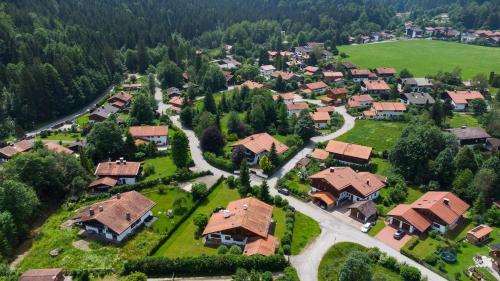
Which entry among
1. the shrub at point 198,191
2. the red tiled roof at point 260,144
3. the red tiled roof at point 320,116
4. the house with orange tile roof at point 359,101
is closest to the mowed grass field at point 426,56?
the house with orange tile roof at point 359,101

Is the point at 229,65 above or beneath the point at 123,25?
beneath

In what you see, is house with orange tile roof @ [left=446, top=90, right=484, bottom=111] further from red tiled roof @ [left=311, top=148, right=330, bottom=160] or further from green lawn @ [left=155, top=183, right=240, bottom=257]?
green lawn @ [left=155, top=183, right=240, bottom=257]

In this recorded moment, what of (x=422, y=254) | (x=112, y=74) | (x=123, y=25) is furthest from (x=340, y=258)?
(x=123, y=25)

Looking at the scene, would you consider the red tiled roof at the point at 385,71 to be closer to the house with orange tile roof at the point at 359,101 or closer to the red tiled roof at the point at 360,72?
the red tiled roof at the point at 360,72

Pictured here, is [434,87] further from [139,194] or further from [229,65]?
[139,194]

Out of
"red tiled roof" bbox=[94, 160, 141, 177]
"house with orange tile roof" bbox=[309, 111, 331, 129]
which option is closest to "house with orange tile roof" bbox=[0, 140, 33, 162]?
"red tiled roof" bbox=[94, 160, 141, 177]

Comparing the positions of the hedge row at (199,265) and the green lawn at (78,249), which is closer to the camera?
the hedge row at (199,265)
